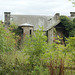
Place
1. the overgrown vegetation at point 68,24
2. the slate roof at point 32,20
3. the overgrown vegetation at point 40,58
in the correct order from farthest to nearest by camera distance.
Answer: the slate roof at point 32,20
the overgrown vegetation at point 68,24
the overgrown vegetation at point 40,58

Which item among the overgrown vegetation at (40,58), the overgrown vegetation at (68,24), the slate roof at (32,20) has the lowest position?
the overgrown vegetation at (40,58)

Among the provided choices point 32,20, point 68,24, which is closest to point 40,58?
point 68,24

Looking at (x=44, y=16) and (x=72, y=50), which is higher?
(x=44, y=16)

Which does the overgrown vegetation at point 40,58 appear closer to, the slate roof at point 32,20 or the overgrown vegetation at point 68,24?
the overgrown vegetation at point 68,24

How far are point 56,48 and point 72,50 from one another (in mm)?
613

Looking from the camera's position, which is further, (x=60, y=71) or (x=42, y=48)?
(x=42, y=48)

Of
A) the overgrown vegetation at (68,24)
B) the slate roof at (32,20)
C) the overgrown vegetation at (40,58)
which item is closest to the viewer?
the overgrown vegetation at (40,58)

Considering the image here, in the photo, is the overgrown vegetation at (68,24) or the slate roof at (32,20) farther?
the slate roof at (32,20)

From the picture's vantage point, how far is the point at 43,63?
5.80 m

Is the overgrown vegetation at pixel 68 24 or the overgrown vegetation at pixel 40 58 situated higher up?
the overgrown vegetation at pixel 68 24

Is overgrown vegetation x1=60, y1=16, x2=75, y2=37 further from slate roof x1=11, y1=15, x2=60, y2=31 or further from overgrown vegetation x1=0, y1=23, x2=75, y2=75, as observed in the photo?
overgrown vegetation x1=0, y1=23, x2=75, y2=75

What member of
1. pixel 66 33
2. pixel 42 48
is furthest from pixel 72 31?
pixel 42 48

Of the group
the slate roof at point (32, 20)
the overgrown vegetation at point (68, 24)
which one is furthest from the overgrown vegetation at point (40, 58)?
the slate roof at point (32, 20)

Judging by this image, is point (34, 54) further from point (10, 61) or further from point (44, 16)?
point (44, 16)
